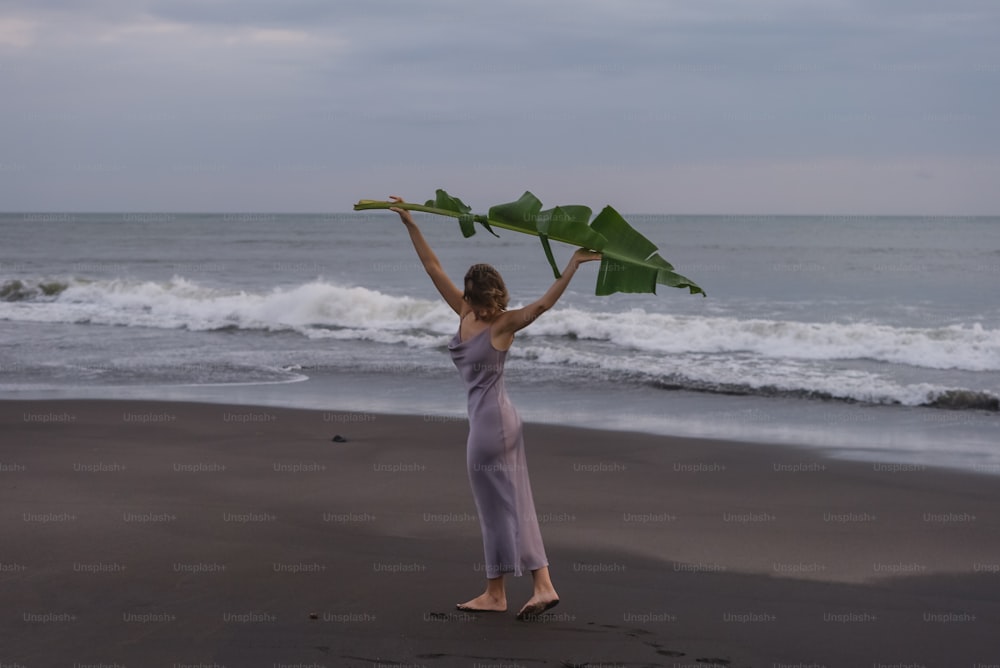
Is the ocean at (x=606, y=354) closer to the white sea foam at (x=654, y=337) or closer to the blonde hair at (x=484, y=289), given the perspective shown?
the white sea foam at (x=654, y=337)

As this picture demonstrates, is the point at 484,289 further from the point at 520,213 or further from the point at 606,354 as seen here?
the point at 606,354

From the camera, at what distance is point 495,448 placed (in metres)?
5.09

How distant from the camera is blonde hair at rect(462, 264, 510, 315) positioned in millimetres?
5023

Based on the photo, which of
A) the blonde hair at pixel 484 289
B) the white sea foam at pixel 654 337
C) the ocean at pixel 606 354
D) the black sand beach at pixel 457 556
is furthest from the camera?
the white sea foam at pixel 654 337

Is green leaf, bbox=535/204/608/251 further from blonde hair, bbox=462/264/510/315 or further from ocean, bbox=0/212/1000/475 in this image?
ocean, bbox=0/212/1000/475

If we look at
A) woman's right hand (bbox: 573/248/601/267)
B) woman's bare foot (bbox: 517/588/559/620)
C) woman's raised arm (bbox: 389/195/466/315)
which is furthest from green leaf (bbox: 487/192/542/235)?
woman's bare foot (bbox: 517/588/559/620)

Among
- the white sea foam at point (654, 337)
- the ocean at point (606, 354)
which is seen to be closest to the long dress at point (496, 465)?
the ocean at point (606, 354)

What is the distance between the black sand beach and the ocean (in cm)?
186

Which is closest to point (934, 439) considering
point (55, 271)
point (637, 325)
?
point (637, 325)

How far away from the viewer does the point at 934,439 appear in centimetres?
1040

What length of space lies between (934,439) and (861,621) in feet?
19.4

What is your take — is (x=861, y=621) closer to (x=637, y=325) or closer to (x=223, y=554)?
(x=223, y=554)

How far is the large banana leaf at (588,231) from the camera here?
462cm

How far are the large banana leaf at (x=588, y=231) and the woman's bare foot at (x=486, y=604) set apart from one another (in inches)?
69.6
